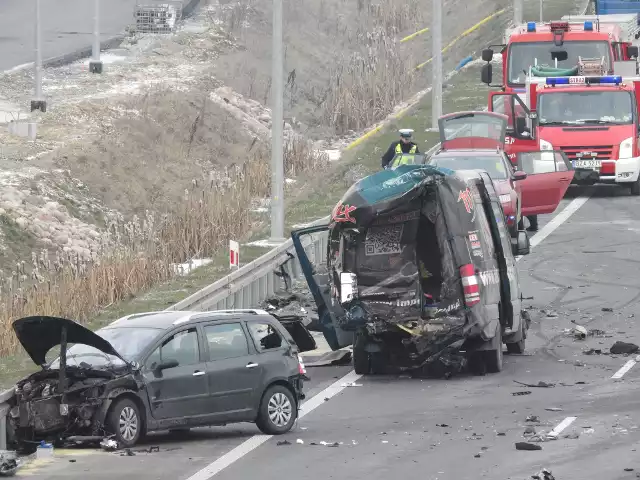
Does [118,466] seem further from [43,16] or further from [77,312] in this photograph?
[43,16]

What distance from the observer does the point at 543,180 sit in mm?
31531

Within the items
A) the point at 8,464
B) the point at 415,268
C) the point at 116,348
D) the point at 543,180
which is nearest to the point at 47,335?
the point at 116,348

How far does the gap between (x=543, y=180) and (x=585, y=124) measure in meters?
6.40

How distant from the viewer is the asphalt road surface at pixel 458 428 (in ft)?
52.9

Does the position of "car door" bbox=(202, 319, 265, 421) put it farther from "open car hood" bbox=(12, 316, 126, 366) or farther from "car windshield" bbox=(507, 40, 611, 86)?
"car windshield" bbox=(507, 40, 611, 86)

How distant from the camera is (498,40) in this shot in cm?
5997

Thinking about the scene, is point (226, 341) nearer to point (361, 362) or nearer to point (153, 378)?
point (153, 378)

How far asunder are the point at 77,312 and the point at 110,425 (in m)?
7.82

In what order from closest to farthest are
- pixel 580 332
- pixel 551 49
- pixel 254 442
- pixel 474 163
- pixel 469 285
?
pixel 254 442
pixel 469 285
pixel 580 332
pixel 474 163
pixel 551 49

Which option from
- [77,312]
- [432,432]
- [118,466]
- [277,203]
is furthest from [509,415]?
[277,203]

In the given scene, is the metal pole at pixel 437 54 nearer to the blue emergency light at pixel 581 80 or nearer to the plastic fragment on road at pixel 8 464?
the blue emergency light at pixel 581 80

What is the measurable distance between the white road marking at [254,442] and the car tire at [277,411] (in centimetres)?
13

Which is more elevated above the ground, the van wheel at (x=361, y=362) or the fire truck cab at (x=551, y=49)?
the fire truck cab at (x=551, y=49)

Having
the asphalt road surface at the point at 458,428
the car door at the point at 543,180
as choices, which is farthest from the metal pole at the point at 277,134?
the asphalt road surface at the point at 458,428
